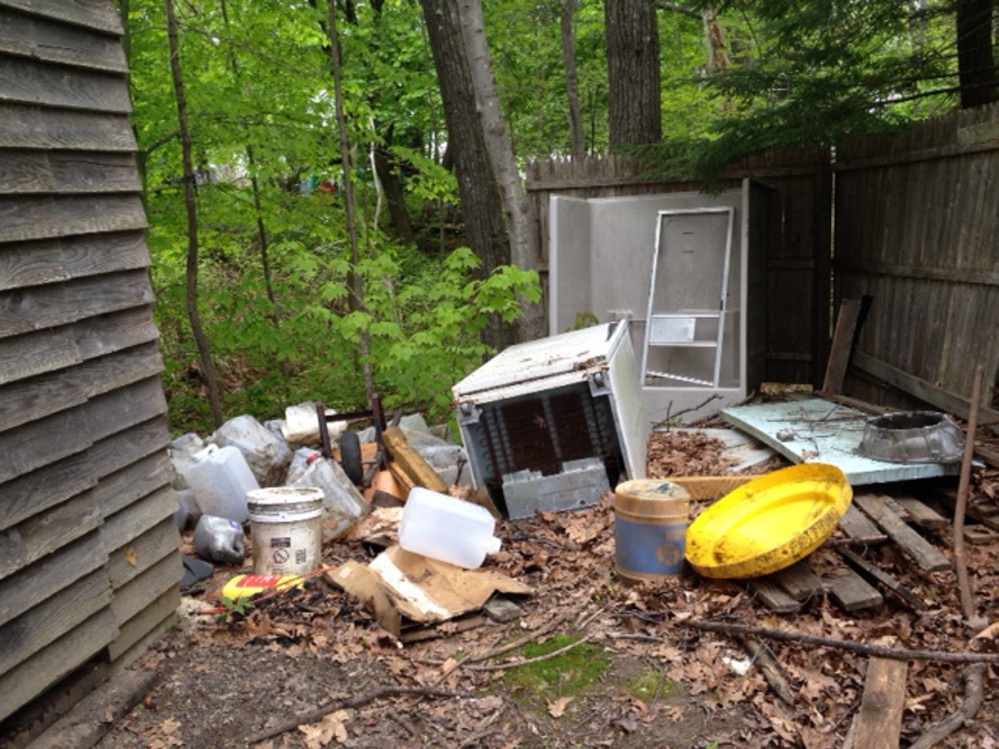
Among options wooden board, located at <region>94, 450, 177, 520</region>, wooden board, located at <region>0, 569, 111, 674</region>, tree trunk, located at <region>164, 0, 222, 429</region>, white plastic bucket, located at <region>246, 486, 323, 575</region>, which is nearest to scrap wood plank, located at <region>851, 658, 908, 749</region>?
white plastic bucket, located at <region>246, 486, 323, 575</region>

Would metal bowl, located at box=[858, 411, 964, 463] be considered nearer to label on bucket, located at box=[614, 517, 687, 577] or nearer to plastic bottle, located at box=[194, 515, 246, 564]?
label on bucket, located at box=[614, 517, 687, 577]

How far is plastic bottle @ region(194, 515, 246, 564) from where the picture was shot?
509 centimetres

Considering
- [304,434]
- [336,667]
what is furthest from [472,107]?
[336,667]

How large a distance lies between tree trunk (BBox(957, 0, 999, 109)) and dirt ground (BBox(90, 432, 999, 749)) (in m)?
4.43

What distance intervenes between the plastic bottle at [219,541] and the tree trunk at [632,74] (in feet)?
20.1

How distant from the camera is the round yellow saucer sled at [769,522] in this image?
405 centimetres

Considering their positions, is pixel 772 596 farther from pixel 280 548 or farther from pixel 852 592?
pixel 280 548

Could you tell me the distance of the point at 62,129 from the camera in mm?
3457

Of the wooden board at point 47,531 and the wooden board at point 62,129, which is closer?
the wooden board at point 47,531

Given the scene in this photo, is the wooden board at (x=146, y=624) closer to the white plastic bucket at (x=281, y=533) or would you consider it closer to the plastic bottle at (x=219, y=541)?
the white plastic bucket at (x=281, y=533)

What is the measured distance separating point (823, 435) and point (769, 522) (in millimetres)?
1760

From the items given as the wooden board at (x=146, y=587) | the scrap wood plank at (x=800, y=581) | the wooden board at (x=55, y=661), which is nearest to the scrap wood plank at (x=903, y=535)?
the scrap wood plank at (x=800, y=581)

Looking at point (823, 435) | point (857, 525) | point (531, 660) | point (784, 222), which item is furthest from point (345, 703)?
point (784, 222)

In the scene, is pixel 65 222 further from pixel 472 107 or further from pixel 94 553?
pixel 472 107
